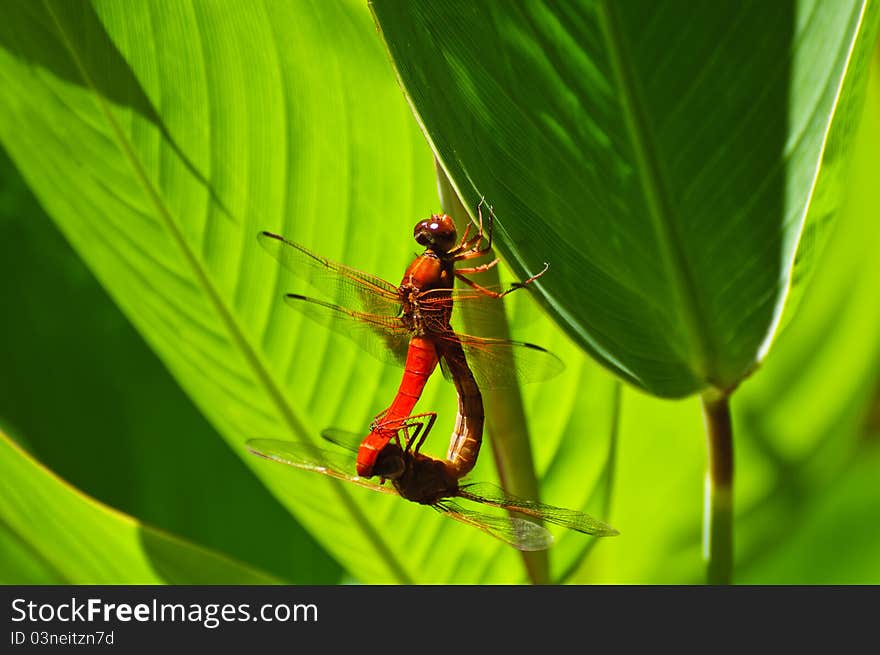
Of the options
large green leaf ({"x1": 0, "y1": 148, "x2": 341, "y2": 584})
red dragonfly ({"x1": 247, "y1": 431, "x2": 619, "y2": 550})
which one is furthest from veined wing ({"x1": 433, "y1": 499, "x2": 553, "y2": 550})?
large green leaf ({"x1": 0, "y1": 148, "x2": 341, "y2": 584})

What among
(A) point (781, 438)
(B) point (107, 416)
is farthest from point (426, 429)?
(B) point (107, 416)

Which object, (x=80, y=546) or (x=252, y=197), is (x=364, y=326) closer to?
(x=252, y=197)

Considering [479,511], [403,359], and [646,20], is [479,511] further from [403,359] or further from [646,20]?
[646,20]

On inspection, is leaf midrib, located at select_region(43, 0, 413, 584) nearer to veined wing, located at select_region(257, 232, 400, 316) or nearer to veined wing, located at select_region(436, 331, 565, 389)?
veined wing, located at select_region(257, 232, 400, 316)

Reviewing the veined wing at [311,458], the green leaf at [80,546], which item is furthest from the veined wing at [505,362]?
the green leaf at [80,546]

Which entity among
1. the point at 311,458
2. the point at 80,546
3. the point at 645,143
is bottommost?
the point at 80,546

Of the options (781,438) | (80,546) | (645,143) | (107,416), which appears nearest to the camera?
(645,143)

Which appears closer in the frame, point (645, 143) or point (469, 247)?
point (645, 143)
